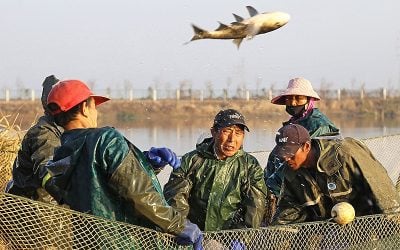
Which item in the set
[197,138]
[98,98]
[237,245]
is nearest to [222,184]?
[237,245]

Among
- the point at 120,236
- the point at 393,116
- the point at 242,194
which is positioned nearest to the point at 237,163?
the point at 242,194

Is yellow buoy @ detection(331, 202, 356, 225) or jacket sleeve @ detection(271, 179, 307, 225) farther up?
yellow buoy @ detection(331, 202, 356, 225)

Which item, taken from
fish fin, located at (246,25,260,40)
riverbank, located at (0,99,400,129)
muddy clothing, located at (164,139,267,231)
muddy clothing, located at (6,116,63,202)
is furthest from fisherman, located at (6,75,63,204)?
riverbank, located at (0,99,400,129)

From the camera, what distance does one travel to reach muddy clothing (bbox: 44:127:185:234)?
190 inches

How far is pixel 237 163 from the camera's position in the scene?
736cm

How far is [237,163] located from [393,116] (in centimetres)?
3342

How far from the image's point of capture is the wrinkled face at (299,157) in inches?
254

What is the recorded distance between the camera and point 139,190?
4.84 metres

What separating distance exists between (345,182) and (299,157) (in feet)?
1.32

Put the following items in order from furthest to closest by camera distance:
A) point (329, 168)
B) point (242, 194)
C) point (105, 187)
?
point (242, 194), point (329, 168), point (105, 187)

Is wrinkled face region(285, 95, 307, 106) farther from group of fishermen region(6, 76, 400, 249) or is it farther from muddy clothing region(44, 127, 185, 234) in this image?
muddy clothing region(44, 127, 185, 234)

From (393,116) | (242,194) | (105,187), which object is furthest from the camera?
(393,116)

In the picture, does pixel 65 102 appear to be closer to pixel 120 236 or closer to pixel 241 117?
pixel 120 236

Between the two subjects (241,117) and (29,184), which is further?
(241,117)
